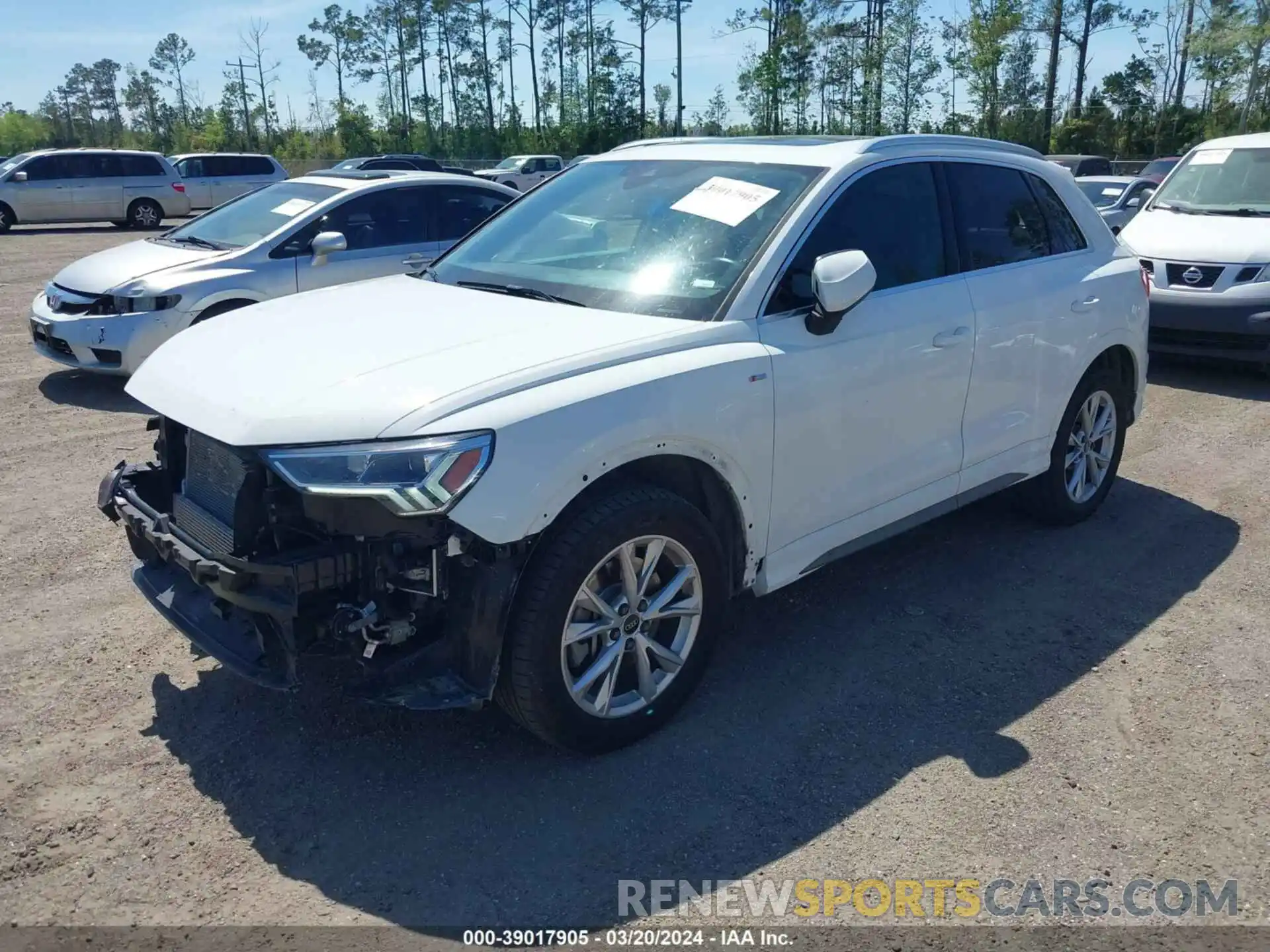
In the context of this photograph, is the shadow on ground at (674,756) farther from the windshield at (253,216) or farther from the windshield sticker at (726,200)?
the windshield at (253,216)

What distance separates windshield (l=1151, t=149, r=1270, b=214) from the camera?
31.2ft

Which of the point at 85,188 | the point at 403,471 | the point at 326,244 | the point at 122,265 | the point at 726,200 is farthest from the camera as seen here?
the point at 85,188

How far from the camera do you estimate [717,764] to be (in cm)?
346

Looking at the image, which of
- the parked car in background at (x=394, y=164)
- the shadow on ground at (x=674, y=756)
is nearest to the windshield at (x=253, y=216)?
the shadow on ground at (x=674, y=756)


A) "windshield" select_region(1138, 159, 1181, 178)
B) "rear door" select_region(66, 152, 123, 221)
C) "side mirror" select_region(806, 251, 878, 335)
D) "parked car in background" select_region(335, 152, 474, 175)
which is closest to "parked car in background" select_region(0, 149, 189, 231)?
"rear door" select_region(66, 152, 123, 221)

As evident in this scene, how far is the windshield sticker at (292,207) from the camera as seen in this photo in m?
8.72

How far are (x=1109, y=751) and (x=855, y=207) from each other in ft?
7.15

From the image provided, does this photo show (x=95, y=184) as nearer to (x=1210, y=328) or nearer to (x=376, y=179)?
(x=376, y=179)

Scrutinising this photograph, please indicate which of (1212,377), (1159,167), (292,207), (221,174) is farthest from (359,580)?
(221,174)

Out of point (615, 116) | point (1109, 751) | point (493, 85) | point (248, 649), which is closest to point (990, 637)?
point (1109, 751)

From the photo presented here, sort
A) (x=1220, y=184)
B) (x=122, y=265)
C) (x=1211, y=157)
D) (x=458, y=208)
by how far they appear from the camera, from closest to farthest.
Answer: (x=122, y=265) → (x=458, y=208) → (x=1220, y=184) → (x=1211, y=157)

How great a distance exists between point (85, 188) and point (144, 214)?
1360mm

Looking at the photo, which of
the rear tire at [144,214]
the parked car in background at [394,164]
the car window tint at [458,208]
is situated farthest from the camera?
the parked car in background at [394,164]

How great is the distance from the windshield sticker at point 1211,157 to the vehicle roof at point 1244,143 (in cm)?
6
